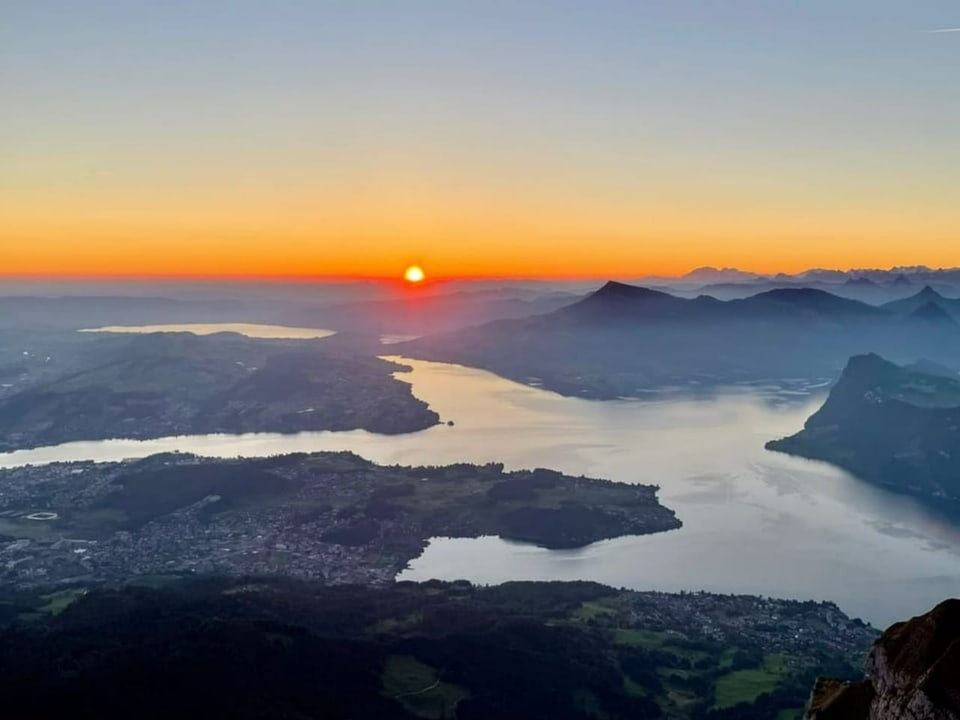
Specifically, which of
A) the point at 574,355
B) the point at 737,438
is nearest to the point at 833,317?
the point at 574,355

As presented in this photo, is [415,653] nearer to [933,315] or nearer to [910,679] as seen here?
[910,679]

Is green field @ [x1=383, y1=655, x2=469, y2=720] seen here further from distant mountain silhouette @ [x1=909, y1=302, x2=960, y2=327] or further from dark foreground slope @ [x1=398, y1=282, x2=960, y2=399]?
distant mountain silhouette @ [x1=909, y1=302, x2=960, y2=327]

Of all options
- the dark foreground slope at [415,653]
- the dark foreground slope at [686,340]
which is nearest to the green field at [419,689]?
the dark foreground slope at [415,653]

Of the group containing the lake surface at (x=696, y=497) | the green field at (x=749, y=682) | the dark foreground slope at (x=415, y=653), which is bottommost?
the lake surface at (x=696, y=497)

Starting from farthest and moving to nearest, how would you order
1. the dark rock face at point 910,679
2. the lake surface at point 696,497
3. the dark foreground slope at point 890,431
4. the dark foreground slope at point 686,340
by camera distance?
the dark foreground slope at point 686,340 < the dark foreground slope at point 890,431 < the lake surface at point 696,497 < the dark rock face at point 910,679

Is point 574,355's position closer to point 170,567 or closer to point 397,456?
point 397,456

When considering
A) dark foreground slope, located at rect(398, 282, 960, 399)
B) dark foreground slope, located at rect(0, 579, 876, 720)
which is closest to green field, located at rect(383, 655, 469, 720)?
dark foreground slope, located at rect(0, 579, 876, 720)

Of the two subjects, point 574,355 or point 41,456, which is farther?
point 574,355

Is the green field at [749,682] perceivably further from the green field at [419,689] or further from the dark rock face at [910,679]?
the dark rock face at [910,679]
